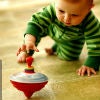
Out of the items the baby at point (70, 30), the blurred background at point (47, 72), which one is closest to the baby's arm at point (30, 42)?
the baby at point (70, 30)

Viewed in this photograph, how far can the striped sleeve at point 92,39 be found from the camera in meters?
1.14

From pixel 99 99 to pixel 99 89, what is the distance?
0.07m

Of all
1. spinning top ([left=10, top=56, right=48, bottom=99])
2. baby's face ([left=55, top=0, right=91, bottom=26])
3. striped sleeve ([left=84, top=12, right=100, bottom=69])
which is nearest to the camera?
spinning top ([left=10, top=56, right=48, bottom=99])

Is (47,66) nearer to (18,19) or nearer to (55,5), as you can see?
(55,5)

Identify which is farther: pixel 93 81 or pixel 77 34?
pixel 77 34

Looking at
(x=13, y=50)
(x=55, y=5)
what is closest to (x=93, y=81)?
(x=55, y=5)

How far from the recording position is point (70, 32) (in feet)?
3.87

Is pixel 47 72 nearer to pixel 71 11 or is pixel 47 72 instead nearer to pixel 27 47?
pixel 27 47

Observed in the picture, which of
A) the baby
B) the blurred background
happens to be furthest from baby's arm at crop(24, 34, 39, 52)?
the blurred background

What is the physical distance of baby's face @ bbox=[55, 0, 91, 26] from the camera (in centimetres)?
103

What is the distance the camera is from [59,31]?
3.95ft

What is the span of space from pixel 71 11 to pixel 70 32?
158mm

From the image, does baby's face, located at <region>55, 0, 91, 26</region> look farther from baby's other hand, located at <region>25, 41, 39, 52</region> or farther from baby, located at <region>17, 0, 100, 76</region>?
baby's other hand, located at <region>25, 41, 39, 52</region>

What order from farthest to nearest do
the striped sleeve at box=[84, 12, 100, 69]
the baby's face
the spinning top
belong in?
1. the striped sleeve at box=[84, 12, 100, 69]
2. the baby's face
3. the spinning top
